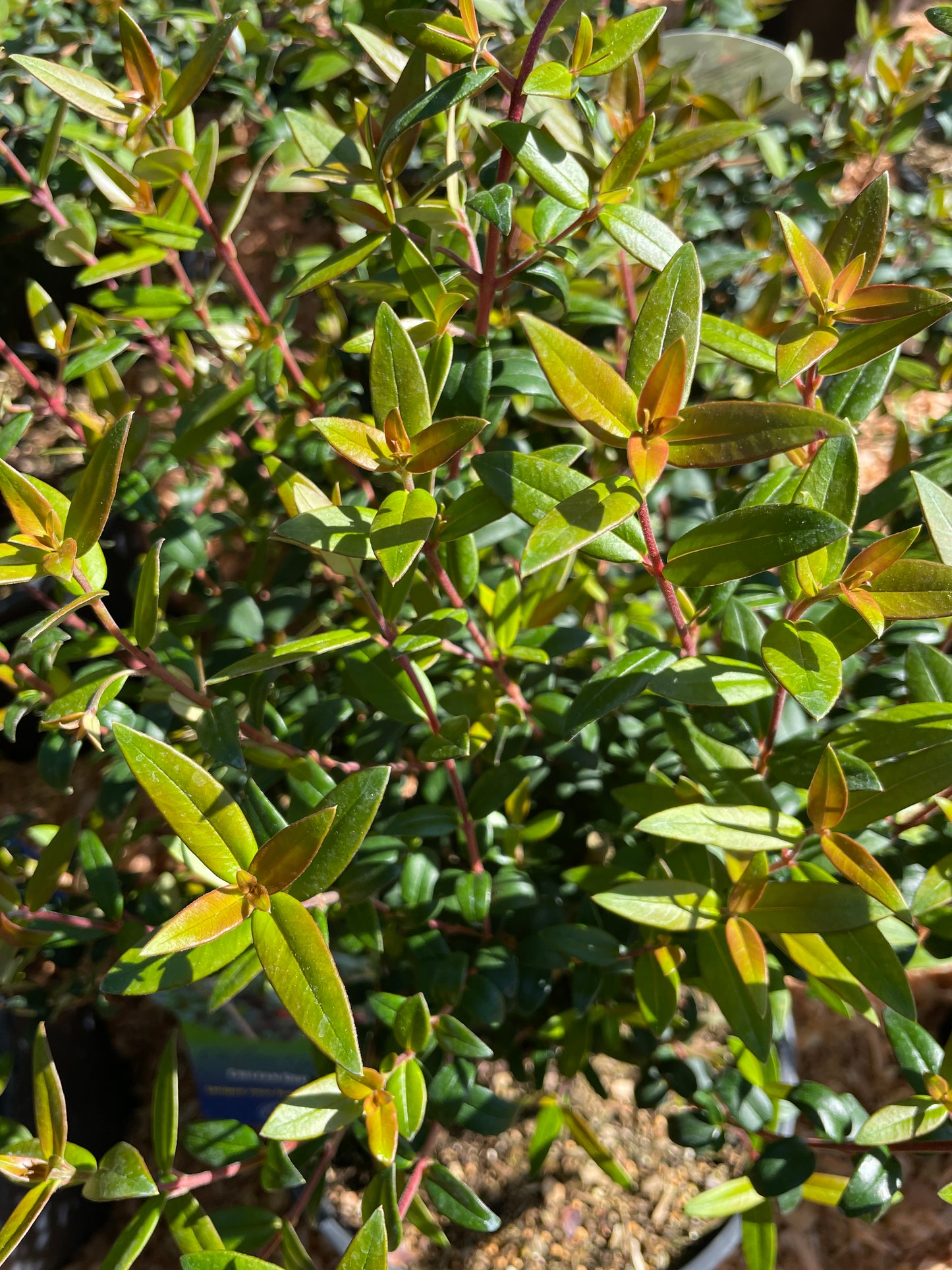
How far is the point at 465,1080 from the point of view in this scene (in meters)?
0.98

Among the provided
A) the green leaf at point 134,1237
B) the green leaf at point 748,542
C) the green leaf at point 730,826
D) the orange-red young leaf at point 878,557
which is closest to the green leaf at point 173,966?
the green leaf at point 134,1237

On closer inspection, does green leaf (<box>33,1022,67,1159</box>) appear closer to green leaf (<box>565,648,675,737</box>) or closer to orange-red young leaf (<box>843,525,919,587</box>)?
green leaf (<box>565,648,675,737</box>)

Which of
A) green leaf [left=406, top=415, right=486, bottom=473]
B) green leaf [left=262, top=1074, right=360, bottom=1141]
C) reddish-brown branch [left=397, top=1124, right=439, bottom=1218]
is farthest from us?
reddish-brown branch [left=397, top=1124, right=439, bottom=1218]

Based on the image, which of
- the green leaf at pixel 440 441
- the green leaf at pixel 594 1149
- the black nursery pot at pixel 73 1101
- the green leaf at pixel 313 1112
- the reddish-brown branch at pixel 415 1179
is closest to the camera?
the green leaf at pixel 440 441

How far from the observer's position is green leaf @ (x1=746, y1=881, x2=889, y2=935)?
0.68 m

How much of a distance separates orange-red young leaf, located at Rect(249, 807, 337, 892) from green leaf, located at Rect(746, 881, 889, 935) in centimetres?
39

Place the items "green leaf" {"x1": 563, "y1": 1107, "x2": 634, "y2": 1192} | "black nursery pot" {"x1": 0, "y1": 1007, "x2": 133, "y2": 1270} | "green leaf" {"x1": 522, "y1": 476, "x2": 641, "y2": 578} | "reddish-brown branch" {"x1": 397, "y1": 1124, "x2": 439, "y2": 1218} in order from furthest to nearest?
"black nursery pot" {"x1": 0, "y1": 1007, "x2": 133, "y2": 1270}, "green leaf" {"x1": 563, "y1": 1107, "x2": 634, "y2": 1192}, "reddish-brown branch" {"x1": 397, "y1": 1124, "x2": 439, "y2": 1218}, "green leaf" {"x1": 522, "y1": 476, "x2": 641, "y2": 578}

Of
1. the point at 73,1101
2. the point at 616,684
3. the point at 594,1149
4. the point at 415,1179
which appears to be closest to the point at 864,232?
the point at 616,684

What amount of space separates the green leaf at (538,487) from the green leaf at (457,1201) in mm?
682

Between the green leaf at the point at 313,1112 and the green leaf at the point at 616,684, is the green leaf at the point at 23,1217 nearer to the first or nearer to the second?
the green leaf at the point at 313,1112

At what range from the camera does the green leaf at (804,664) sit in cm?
62

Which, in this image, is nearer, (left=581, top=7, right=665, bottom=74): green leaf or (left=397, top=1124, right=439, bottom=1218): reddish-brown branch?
(left=581, top=7, right=665, bottom=74): green leaf

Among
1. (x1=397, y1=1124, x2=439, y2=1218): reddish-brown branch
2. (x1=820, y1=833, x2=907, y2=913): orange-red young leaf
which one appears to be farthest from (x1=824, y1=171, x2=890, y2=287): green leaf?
(x1=397, y1=1124, x2=439, y2=1218): reddish-brown branch

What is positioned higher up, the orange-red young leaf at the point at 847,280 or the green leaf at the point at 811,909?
the orange-red young leaf at the point at 847,280
